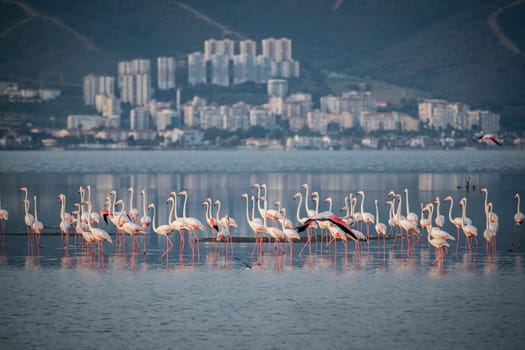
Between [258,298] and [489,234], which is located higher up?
[489,234]

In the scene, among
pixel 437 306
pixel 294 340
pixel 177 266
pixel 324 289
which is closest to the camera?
pixel 294 340

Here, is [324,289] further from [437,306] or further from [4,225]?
[4,225]

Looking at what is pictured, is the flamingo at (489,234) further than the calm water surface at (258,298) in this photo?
Yes

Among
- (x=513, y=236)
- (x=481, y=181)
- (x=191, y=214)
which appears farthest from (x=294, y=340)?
(x=481, y=181)

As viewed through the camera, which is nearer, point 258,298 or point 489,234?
point 258,298

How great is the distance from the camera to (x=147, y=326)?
17703 mm

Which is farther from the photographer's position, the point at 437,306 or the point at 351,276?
the point at 351,276

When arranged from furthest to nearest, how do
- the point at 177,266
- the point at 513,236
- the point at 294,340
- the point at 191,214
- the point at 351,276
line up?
the point at 191,214, the point at 513,236, the point at 177,266, the point at 351,276, the point at 294,340

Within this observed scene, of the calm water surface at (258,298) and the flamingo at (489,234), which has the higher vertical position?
the flamingo at (489,234)

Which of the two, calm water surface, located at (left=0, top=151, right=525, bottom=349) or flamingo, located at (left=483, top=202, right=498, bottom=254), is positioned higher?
flamingo, located at (left=483, top=202, right=498, bottom=254)

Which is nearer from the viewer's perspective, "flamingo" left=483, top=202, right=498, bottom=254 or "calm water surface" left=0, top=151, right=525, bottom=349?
"calm water surface" left=0, top=151, right=525, bottom=349

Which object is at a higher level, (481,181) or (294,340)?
(481,181)

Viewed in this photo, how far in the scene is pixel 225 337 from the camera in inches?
667

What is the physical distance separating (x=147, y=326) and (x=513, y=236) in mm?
14804
